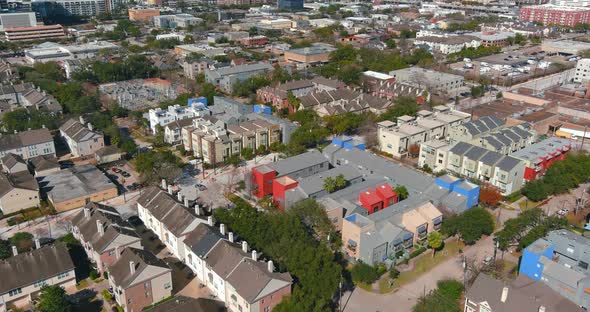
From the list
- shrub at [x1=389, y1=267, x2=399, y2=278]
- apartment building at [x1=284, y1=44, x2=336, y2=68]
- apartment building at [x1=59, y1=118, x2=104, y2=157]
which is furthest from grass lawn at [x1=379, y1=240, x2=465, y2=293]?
apartment building at [x1=284, y1=44, x2=336, y2=68]

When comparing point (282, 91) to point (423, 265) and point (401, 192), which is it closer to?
point (401, 192)

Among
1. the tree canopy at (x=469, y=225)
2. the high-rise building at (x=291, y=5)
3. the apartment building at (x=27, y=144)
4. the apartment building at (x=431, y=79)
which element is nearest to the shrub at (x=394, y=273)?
the tree canopy at (x=469, y=225)

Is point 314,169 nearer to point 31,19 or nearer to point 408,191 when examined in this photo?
point 408,191

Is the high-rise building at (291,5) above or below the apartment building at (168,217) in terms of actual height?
above

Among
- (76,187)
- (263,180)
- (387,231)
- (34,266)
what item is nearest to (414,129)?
(263,180)

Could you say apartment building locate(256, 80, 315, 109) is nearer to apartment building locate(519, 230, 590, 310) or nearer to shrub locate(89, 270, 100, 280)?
shrub locate(89, 270, 100, 280)

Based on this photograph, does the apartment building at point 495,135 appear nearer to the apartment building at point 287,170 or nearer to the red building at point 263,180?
the apartment building at point 287,170
